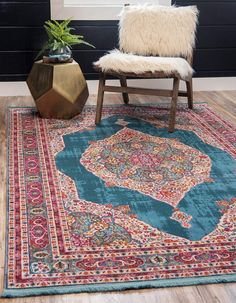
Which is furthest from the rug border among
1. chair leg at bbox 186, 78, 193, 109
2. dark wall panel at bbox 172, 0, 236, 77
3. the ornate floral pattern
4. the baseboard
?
dark wall panel at bbox 172, 0, 236, 77

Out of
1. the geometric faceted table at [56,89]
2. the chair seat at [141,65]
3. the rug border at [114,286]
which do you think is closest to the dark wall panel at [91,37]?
the geometric faceted table at [56,89]

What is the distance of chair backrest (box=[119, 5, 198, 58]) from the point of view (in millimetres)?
3818

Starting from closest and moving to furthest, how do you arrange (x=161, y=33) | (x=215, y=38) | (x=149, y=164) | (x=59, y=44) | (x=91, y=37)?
(x=149, y=164)
(x=59, y=44)
(x=161, y=33)
(x=91, y=37)
(x=215, y=38)

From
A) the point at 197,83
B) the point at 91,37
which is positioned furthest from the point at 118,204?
the point at 197,83

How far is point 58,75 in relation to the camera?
11.7 feet

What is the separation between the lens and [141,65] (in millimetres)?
3391

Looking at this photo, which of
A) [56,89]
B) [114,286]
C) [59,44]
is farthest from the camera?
[59,44]

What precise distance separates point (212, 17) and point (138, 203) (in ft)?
8.19

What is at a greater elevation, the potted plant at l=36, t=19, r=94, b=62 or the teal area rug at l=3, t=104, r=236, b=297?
the potted plant at l=36, t=19, r=94, b=62

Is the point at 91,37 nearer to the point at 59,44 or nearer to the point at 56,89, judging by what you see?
the point at 59,44

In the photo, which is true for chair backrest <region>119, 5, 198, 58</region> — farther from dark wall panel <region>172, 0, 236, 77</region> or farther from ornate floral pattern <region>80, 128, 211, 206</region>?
ornate floral pattern <region>80, 128, 211, 206</region>

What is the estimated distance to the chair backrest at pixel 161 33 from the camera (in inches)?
150

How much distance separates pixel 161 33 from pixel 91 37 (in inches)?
27.5

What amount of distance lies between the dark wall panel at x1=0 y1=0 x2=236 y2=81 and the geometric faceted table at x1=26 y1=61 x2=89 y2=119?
60 cm
